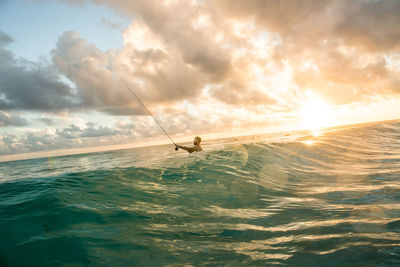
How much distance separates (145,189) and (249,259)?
6.54 metres

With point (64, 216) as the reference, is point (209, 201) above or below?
below

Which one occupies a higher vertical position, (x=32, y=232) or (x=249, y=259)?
(x=32, y=232)

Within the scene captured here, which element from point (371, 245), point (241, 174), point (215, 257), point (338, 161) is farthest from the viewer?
point (338, 161)

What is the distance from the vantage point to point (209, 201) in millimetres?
7715

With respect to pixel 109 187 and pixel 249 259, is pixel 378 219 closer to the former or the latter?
pixel 249 259

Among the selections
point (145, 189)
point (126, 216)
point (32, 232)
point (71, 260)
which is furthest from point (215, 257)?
point (145, 189)

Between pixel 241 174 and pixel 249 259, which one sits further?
pixel 241 174

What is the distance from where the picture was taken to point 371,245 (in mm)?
3672

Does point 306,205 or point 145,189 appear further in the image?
point 145,189

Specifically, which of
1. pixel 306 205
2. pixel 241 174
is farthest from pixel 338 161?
pixel 306 205

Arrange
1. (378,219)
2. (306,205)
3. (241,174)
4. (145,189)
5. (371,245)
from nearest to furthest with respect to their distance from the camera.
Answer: (371,245)
(378,219)
(306,205)
(145,189)
(241,174)

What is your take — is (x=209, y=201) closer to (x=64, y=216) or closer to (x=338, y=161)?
(x=64, y=216)

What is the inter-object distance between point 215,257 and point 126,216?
141 inches

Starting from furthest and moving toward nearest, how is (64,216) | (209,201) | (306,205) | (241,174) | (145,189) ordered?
(241,174)
(145,189)
(209,201)
(306,205)
(64,216)
